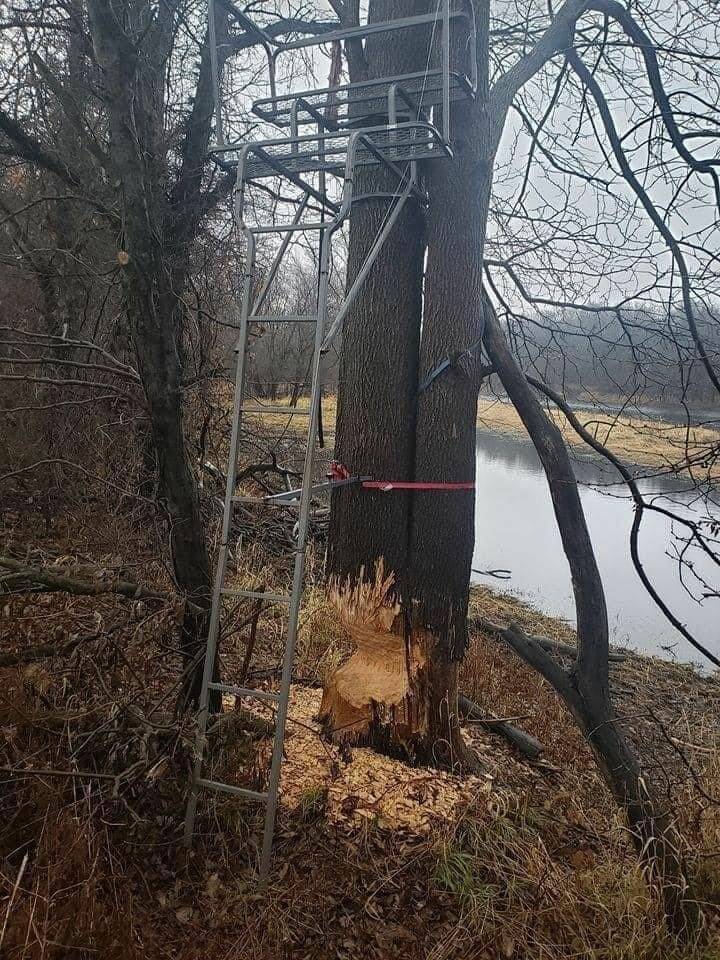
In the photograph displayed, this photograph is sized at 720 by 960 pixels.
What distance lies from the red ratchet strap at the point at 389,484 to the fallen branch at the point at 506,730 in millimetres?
1615

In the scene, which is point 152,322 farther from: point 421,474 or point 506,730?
point 506,730

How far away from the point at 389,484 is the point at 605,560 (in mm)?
9812

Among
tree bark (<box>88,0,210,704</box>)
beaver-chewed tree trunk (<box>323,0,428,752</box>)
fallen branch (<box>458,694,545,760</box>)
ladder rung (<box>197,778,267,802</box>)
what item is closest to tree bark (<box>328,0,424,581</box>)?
beaver-chewed tree trunk (<box>323,0,428,752</box>)

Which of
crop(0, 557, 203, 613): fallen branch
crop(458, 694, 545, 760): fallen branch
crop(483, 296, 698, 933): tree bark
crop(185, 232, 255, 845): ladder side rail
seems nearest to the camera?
crop(185, 232, 255, 845): ladder side rail

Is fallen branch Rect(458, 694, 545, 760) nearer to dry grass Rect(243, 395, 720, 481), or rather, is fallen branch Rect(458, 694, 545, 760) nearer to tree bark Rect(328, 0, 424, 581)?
tree bark Rect(328, 0, 424, 581)

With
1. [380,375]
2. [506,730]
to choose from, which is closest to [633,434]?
[506,730]

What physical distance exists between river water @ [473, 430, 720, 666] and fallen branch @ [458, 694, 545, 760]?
10.2ft

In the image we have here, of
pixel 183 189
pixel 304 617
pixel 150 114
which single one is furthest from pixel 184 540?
pixel 183 189

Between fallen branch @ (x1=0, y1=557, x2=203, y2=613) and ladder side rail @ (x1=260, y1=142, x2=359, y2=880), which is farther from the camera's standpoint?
fallen branch @ (x1=0, y1=557, x2=203, y2=613)

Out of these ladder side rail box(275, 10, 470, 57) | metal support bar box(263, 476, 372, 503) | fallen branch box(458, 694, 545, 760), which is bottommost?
fallen branch box(458, 694, 545, 760)

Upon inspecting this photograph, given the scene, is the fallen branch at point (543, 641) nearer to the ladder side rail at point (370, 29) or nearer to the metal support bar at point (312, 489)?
the metal support bar at point (312, 489)

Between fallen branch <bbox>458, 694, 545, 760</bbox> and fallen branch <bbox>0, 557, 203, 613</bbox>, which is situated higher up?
fallen branch <bbox>0, 557, 203, 613</bbox>

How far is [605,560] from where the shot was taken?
12.5m

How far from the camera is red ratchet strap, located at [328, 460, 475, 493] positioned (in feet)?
12.5
